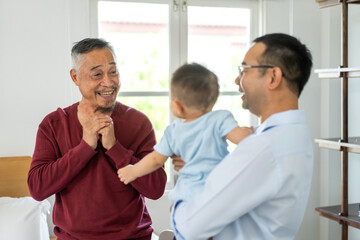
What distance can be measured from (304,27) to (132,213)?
8.19ft

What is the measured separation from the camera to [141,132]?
186 cm

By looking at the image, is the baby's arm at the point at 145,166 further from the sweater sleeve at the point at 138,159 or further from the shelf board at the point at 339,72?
the shelf board at the point at 339,72

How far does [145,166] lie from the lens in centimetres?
144

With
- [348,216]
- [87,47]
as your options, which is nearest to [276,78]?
[87,47]

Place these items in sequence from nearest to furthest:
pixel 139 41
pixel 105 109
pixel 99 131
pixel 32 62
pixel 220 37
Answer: pixel 99 131, pixel 105 109, pixel 32 62, pixel 139 41, pixel 220 37

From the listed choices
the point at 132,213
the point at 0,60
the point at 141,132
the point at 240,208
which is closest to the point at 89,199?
the point at 132,213

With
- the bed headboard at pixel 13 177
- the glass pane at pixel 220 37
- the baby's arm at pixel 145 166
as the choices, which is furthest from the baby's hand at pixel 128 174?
the glass pane at pixel 220 37

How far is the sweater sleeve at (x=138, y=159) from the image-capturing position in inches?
66.7

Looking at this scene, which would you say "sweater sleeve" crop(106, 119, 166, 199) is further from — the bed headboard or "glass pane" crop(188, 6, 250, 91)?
"glass pane" crop(188, 6, 250, 91)

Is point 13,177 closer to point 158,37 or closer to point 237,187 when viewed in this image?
point 158,37

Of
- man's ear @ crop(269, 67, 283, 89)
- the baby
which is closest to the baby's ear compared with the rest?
the baby

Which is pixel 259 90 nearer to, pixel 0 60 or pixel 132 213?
pixel 132 213

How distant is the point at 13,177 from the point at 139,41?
4.40ft

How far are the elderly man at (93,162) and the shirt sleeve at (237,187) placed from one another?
0.56 m
